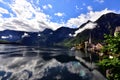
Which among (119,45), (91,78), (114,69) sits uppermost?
(119,45)

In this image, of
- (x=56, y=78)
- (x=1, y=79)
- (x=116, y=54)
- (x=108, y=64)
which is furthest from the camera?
(x=56, y=78)

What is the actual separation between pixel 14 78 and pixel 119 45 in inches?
1777

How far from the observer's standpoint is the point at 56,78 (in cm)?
7088

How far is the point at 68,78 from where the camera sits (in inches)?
2840

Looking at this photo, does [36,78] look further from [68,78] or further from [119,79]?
[119,79]

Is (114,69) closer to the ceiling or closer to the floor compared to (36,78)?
closer to the ceiling

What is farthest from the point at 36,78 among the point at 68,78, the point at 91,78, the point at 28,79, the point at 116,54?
the point at 116,54

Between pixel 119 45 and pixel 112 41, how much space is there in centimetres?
93

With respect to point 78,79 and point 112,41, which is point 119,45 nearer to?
point 112,41

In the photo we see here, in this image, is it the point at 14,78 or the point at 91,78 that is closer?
the point at 14,78

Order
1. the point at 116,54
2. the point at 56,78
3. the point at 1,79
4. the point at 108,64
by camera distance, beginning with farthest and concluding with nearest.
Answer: the point at 56,78, the point at 1,79, the point at 116,54, the point at 108,64

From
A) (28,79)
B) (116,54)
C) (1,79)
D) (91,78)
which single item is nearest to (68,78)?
(91,78)

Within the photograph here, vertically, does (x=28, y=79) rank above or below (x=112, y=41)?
below

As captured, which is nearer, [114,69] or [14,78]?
[114,69]
